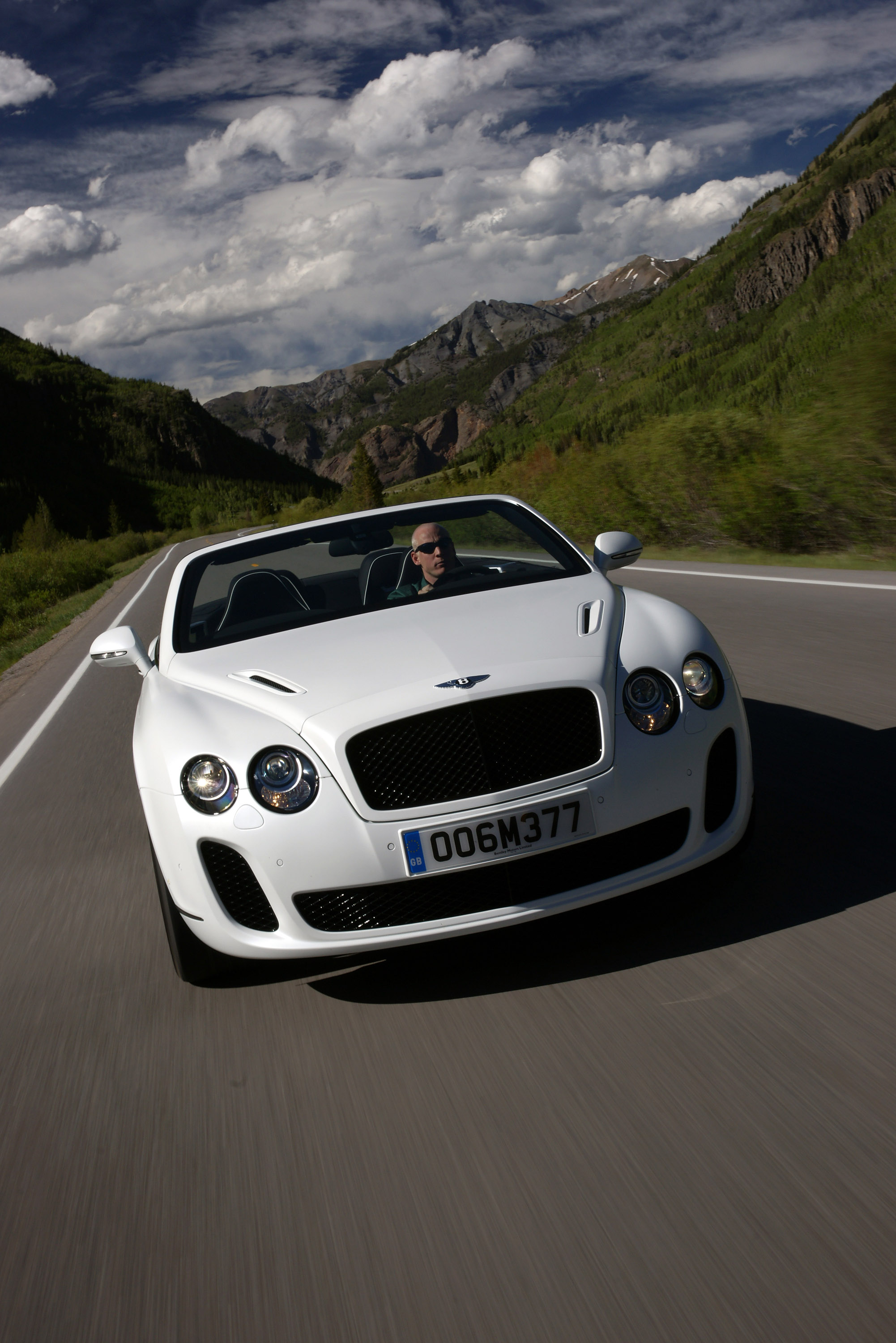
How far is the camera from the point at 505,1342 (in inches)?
67.6

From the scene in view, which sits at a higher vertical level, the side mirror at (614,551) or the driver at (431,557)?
the driver at (431,557)

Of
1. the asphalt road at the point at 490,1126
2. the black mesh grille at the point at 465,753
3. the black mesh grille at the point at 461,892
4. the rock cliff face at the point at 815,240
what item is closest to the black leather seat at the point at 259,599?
the asphalt road at the point at 490,1126

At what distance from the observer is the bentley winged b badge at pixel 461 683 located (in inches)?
117

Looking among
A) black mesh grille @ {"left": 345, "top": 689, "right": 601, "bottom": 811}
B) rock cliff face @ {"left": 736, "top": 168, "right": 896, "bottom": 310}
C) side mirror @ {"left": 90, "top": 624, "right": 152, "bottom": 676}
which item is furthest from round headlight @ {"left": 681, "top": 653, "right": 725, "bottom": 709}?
rock cliff face @ {"left": 736, "top": 168, "right": 896, "bottom": 310}

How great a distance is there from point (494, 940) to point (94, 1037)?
1.23 meters

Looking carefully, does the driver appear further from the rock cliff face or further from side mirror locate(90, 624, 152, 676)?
the rock cliff face

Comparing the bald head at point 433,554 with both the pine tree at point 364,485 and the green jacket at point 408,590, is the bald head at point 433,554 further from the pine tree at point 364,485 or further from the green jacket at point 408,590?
the pine tree at point 364,485

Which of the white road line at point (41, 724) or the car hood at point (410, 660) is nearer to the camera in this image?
the car hood at point (410, 660)

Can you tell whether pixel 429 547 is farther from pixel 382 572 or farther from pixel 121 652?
pixel 121 652

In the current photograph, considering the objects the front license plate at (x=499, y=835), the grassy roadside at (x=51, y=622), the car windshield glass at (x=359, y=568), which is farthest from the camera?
the grassy roadside at (x=51, y=622)

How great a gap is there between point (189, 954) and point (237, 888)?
37 cm

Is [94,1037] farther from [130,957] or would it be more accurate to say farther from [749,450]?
[749,450]

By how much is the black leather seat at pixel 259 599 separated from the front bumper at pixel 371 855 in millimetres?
1385

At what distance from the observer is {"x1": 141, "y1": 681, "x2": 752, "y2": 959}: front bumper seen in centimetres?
284
